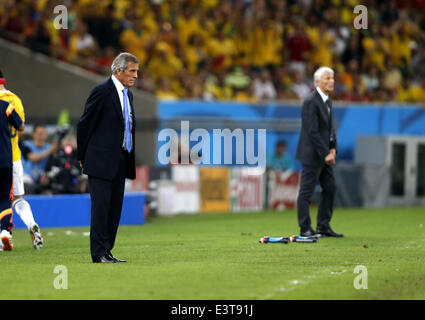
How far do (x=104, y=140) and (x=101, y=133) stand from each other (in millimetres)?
79

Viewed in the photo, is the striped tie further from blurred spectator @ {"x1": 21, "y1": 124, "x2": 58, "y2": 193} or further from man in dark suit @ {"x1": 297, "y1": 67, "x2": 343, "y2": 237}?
blurred spectator @ {"x1": 21, "y1": 124, "x2": 58, "y2": 193}

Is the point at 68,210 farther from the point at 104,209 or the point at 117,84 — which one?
the point at 117,84

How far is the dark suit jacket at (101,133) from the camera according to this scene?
9562 mm

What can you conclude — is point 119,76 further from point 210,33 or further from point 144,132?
point 210,33

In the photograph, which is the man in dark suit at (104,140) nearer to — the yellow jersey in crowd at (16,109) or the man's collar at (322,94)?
the yellow jersey in crowd at (16,109)

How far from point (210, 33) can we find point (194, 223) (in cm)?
798

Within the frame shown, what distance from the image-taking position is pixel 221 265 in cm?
961

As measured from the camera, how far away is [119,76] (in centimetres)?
968

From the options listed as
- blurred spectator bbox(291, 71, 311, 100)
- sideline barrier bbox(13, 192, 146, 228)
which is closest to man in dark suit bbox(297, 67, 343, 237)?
sideline barrier bbox(13, 192, 146, 228)

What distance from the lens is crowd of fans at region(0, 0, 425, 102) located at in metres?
21.2

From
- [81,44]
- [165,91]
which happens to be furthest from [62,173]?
[165,91]

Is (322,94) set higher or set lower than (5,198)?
higher

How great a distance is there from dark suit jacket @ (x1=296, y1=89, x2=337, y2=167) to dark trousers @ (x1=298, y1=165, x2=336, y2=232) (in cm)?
15

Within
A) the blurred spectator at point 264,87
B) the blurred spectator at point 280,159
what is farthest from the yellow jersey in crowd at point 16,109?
the blurred spectator at point 264,87
